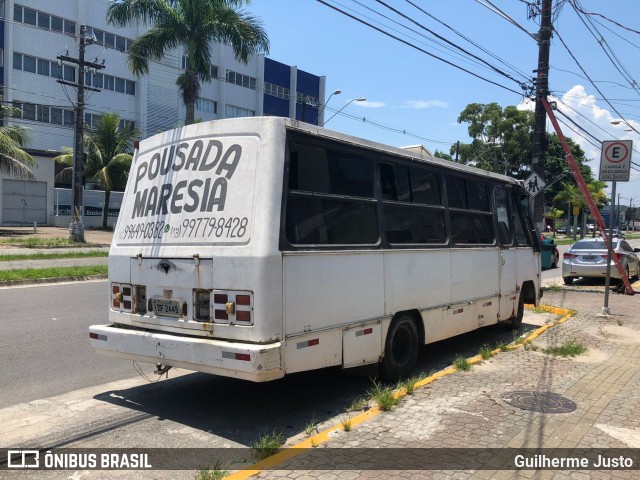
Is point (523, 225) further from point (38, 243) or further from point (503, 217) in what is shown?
point (38, 243)

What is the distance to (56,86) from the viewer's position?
135 ft

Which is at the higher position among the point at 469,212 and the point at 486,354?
the point at 469,212

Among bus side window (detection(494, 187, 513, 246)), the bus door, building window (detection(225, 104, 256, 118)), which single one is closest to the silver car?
the bus door

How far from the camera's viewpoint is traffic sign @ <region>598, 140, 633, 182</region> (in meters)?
10.9

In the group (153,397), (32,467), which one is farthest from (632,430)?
(32,467)

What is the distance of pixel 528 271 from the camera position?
950 cm

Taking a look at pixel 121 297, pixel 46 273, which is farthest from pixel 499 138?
pixel 121 297

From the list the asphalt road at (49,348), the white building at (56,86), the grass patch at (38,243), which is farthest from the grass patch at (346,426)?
the white building at (56,86)

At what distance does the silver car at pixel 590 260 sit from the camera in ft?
53.3

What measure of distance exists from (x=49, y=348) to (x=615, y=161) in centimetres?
1050

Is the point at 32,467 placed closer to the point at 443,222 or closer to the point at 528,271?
the point at 443,222

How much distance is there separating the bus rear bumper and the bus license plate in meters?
0.20

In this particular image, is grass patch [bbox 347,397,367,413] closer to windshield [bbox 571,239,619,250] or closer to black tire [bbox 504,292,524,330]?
black tire [bbox 504,292,524,330]

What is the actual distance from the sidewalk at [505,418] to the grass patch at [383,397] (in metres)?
0.07
